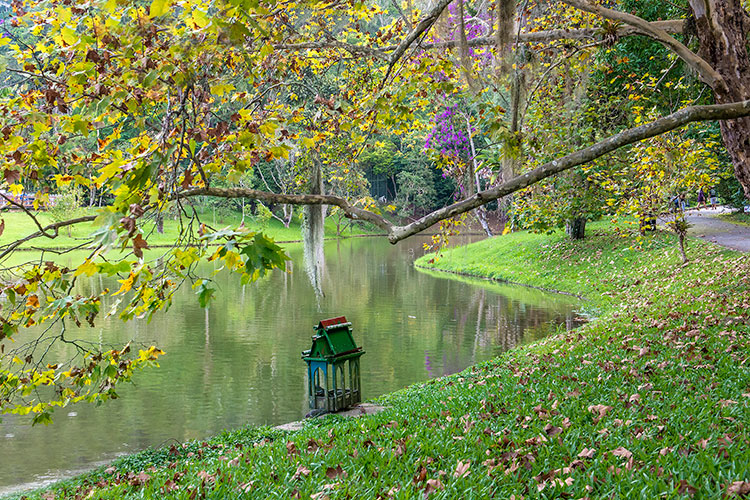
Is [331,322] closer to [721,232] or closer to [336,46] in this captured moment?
[336,46]

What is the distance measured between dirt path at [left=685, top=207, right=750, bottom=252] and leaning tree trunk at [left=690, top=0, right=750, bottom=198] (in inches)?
413

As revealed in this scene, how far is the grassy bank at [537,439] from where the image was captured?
11.4 feet

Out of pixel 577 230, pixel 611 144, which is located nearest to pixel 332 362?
pixel 611 144

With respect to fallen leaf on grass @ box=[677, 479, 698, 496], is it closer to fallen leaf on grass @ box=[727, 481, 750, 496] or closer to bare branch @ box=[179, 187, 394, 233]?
fallen leaf on grass @ box=[727, 481, 750, 496]

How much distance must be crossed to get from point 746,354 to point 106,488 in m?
6.15

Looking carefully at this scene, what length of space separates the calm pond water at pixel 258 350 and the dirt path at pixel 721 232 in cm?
452

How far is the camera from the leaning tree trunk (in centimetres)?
575

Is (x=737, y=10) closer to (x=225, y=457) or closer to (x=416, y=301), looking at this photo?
(x=225, y=457)

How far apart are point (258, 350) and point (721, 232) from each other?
15741 mm

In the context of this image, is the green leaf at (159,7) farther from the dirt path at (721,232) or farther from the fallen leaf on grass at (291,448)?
the dirt path at (721,232)

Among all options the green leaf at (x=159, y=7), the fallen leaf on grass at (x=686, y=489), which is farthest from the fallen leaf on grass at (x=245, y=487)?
the green leaf at (x=159, y=7)

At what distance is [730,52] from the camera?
5812mm

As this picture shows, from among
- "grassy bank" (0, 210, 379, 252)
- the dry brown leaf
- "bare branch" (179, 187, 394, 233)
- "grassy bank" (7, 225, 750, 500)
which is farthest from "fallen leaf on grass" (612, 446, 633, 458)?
"grassy bank" (0, 210, 379, 252)

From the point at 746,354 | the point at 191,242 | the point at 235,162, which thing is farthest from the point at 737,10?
the point at 191,242
